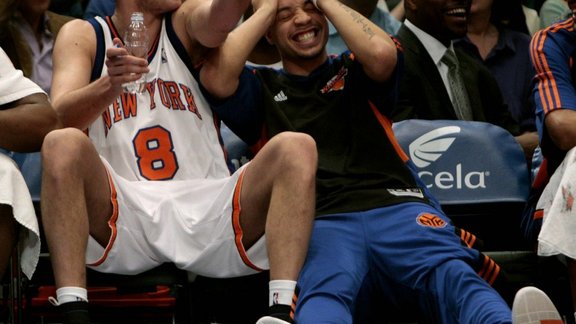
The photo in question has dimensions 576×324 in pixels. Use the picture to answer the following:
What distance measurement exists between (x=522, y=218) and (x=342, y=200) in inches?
33.8

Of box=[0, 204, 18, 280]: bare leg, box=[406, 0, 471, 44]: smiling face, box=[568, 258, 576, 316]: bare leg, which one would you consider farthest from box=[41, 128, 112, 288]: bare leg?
box=[406, 0, 471, 44]: smiling face

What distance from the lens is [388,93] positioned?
438 cm

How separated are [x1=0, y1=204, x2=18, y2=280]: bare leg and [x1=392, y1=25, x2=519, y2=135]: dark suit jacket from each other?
186cm

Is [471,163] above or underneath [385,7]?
underneath

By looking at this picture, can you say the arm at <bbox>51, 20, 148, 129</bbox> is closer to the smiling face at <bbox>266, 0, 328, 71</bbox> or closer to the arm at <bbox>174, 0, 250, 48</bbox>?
the arm at <bbox>174, 0, 250, 48</bbox>

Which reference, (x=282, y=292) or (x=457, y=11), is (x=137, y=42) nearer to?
(x=282, y=292)

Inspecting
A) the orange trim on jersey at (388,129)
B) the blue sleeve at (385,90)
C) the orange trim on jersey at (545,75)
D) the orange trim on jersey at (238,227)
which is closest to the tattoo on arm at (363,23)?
the blue sleeve at (385,90)

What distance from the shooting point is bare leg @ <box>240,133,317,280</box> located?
12.3 feet

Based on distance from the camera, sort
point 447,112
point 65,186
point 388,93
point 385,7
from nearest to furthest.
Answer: point 65,186
point 388,93
point 447,112
point 385,7

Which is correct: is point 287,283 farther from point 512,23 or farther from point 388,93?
point 512,23

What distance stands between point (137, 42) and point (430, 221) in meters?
1.31

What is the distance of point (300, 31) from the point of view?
4559 millimetres

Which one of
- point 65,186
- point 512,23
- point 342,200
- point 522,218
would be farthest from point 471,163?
point 512,23

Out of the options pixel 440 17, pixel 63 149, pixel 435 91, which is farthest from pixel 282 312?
pixel 440 17
